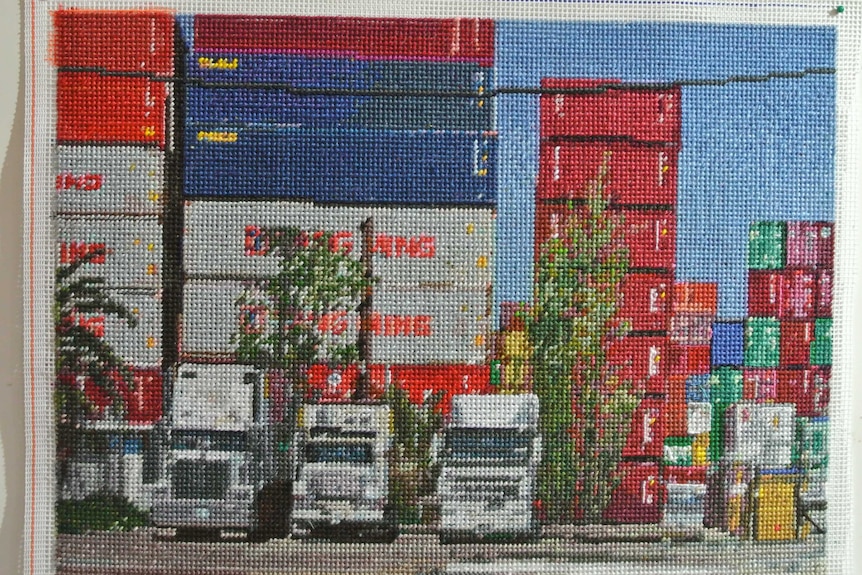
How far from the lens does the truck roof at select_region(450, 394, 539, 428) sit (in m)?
0.85

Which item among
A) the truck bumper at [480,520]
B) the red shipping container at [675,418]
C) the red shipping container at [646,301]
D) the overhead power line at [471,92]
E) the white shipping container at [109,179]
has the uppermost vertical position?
the overhead power line at [471,92]

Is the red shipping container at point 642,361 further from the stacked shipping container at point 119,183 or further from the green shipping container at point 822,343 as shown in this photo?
the stacked shipping container at point 119,183

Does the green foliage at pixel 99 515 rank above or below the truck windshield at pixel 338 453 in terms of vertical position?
below

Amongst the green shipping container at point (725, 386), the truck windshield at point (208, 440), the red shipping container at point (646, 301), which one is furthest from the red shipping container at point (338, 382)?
the green shipping container at point (725, 386)

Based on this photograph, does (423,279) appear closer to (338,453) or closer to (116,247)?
(338,453)

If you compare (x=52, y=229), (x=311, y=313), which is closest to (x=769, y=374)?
(x=311, y=313)

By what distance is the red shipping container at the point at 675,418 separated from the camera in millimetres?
864

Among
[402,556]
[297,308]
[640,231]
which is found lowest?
[402,556]

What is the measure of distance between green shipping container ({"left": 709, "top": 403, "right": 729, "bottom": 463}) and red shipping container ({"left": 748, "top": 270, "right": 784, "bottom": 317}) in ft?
0.44

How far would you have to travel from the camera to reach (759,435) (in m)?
0.86

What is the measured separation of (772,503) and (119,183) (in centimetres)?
94

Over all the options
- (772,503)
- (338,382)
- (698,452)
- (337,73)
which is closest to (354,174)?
(337,73)

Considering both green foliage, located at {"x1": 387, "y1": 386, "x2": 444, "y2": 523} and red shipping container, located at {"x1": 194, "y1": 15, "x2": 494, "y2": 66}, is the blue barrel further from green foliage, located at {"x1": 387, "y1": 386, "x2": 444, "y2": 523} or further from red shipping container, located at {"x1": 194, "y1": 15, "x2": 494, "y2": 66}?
green foliage, located at {"x1": 387, "y1": 386, "x2": 444, "y2": 523}

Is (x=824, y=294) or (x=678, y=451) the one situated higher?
(x=824, y=294)
